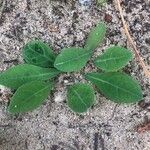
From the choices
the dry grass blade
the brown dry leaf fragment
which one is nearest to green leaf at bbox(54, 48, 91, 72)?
the dry grass blade

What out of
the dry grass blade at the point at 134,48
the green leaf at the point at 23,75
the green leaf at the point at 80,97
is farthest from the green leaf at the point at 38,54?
the dry grass blade at the point at 134,48

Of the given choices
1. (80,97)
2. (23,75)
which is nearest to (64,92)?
(80,97)

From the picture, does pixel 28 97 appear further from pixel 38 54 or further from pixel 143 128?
pixel 143 128

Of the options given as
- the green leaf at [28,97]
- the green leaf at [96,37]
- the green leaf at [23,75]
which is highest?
the green leaf at [96,37]

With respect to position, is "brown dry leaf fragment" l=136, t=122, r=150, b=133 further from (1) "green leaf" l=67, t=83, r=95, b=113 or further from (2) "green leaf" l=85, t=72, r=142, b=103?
(1) "green leaf" l=67, t=83, r=95, b=113

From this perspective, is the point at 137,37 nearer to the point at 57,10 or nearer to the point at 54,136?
the point at 57,10

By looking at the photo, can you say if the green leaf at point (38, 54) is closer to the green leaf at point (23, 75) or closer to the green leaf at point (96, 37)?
the green leaf at point (23, 75)
